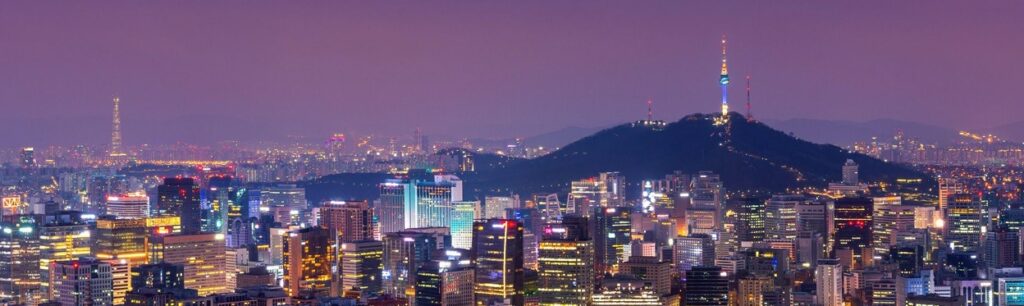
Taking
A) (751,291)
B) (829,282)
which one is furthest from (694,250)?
(751,291)

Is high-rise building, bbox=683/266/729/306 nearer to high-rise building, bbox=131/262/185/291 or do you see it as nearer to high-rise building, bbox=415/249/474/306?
high-rise building, bbox=415/249/474/306

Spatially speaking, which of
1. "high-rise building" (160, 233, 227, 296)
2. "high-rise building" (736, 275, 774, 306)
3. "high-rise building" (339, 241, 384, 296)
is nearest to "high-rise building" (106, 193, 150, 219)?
"high-rise building" (160, 233, 227, 296)

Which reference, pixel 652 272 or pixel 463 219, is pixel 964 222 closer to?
pixel 652 272

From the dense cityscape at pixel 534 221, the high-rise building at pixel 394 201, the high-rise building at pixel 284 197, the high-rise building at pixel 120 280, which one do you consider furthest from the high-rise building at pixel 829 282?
the high-rise building at pixel 284 197

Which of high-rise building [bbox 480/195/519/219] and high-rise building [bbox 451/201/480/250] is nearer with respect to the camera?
high-rise building [bbox 451/201/480/250]

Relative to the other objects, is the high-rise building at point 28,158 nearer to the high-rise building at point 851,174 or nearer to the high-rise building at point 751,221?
the high-rise building at point 751,221

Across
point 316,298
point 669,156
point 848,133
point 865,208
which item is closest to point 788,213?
point 865,208

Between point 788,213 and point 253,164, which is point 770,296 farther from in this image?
point 253,164
